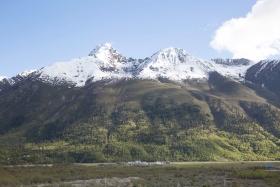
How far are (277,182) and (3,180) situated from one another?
6471 centimetres

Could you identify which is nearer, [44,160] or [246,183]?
[246,183]

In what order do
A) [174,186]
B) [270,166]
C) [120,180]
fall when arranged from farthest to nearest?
[270,166] < [120,180] < [174,186]

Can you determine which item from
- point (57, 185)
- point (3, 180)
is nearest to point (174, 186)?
point (57, 185)

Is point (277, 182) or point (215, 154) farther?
point (215, 154)

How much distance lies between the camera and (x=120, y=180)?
97.1m

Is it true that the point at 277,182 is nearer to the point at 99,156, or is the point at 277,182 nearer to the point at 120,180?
the point at 120,180

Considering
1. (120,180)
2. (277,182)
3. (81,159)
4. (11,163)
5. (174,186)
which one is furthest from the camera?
(81,159)

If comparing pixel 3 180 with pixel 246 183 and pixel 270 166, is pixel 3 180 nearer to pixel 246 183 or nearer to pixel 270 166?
pixel 246 183

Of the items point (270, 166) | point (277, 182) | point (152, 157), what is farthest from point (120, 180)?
point (152, 157)

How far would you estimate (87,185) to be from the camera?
85312mm

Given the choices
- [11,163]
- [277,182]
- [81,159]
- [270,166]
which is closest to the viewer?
[277,182]

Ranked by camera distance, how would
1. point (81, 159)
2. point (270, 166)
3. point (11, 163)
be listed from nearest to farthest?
point (270, 166) < point (11, 163) < point (81, 159)

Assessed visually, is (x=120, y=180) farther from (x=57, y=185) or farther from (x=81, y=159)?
(x=81, y=159)

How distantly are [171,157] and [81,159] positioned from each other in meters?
46.7
